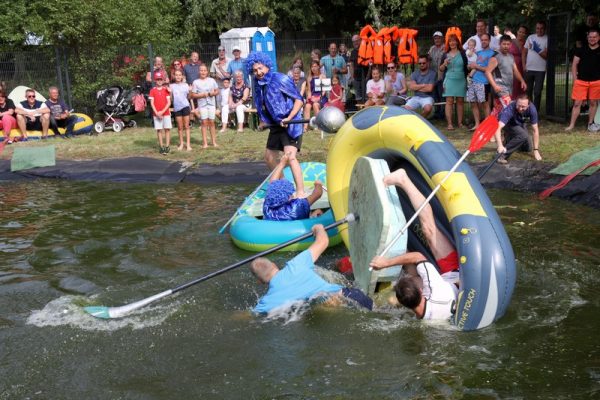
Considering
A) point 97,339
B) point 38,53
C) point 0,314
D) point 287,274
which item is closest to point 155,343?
point 97,339

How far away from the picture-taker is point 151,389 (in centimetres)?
452

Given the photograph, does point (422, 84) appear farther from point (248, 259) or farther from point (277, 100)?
point (248, 259)

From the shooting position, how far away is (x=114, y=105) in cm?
1520

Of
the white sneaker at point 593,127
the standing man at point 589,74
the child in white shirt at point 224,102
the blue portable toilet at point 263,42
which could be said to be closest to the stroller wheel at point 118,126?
the child in white shirt at point 224,102

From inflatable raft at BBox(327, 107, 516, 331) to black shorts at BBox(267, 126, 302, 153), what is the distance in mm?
1903

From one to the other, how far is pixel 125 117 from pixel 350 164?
1077 cm

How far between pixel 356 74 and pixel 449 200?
33.7 ft

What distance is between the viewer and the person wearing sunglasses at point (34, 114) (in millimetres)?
14344

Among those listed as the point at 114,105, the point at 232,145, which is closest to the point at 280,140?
the point at 232,145

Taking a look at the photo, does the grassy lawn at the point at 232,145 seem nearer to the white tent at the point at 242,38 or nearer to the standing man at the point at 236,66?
the standing man at the point at 236,66

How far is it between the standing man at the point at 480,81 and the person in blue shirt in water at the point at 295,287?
6.99 m

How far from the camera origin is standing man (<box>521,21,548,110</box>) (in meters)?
12.2

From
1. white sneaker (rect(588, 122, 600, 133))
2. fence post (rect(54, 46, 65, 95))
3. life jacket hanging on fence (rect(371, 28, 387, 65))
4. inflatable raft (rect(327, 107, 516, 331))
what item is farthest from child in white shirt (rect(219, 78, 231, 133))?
inflatable raft (rect(327, 107, 516, 331))

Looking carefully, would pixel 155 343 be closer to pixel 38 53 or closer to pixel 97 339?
pixel 97 339
